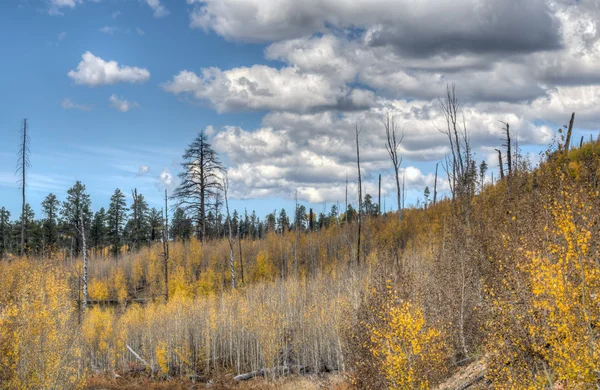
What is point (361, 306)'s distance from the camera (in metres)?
20.5

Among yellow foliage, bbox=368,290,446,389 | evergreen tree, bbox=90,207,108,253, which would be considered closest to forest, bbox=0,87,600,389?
yellow foliage, bbox=368,290,446,389

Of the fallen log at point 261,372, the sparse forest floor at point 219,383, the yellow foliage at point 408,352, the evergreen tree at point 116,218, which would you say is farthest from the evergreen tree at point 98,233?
the yellow foliage at point 408,352

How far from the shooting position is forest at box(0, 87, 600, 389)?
12.6m

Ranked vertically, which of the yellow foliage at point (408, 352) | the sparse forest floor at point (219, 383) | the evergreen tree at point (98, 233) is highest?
the evergreen tree at point (98, 233)

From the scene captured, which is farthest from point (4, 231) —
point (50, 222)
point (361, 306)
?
point (361, 306)

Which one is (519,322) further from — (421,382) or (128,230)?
(128,230)

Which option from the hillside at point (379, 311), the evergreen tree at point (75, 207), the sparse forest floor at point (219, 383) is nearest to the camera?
the hillside at point (379, 311)

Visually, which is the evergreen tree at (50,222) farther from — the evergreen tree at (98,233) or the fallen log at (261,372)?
the fallen log at (261,372)

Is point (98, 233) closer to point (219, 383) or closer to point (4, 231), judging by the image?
point (4, 231)

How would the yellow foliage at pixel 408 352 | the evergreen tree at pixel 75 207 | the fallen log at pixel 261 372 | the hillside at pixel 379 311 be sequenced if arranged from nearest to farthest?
1. the hillside at pixel 379 311
2. the yellow foliage at pixel 408 352
3. the fallen log at pixel 261 372
4. the evergreen tree at pixel 75 207

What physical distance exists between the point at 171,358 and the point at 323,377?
42.9 ft

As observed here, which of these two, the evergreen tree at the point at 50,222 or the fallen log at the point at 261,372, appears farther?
the evergreen tree at the point at 50,222

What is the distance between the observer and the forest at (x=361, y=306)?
12.6 metres

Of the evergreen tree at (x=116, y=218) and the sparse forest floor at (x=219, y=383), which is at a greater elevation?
the evergreen tree at (x=116, y=218)
